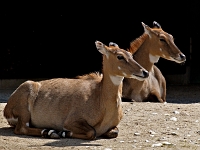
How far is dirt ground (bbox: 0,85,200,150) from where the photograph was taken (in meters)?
9.23

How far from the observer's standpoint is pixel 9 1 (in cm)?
1551

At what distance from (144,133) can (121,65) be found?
39.7 inches

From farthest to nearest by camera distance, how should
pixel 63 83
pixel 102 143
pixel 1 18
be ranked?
pixel 1 18
pixel 63 83
pixel 102 143

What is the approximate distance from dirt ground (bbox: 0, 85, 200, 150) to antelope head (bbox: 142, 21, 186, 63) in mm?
1120

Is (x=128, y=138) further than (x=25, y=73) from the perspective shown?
No

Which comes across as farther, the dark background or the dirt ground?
the dark background

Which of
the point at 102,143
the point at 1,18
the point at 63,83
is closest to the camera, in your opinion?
the point at 102,143

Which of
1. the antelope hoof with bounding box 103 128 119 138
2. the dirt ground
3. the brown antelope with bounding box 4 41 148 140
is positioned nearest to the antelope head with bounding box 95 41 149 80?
the brown antelope with bounding box 4 41 148 140

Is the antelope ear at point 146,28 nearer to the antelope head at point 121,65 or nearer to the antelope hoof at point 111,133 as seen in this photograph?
the antelope head at point 121,65

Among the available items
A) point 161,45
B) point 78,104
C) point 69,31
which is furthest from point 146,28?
point 78,104

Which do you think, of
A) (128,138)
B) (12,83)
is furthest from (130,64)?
(12,83)

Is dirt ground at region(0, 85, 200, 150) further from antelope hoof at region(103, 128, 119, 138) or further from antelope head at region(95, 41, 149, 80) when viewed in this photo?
antelope head at region(95, 41, 149, 80)

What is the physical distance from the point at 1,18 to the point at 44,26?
956 mm

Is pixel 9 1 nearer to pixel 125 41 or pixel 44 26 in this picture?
pixel 44 26
